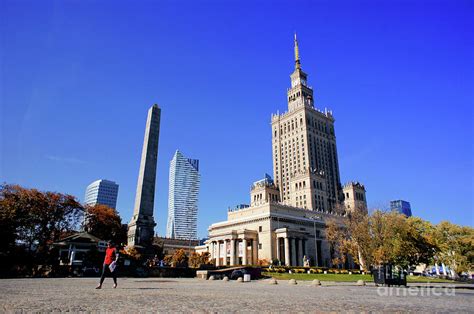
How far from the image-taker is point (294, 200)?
10700 cm

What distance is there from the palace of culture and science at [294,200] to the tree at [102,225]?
2673cm

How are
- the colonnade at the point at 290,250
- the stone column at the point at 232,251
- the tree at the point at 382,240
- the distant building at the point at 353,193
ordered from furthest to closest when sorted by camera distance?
the distant building at the point at 353,193 → the stone column at the point at 232,251 → the colonnade at the point at 290,250 → the tree at the point at 382,240

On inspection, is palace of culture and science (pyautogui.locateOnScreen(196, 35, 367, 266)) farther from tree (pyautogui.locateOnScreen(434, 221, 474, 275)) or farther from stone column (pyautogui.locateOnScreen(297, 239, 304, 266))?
tree (pyautogui.locateOnScreen(434, 221, 474, 275))

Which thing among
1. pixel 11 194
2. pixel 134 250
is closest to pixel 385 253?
pixel 134 250

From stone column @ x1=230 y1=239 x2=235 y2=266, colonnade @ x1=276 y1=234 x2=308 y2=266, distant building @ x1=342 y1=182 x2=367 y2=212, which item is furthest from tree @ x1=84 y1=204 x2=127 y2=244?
distant building @ x1=342 y1=182 x2=367 y2=212

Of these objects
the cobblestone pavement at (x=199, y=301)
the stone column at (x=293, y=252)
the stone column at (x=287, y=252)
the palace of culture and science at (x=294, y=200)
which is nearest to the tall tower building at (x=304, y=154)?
the palace of culture and science at (x=294, y=200)

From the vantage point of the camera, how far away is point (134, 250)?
34719 millimetres

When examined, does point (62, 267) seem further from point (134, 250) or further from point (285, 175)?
point (285, 175)

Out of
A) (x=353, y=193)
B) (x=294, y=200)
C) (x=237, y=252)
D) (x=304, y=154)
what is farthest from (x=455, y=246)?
(x=304, y=154)

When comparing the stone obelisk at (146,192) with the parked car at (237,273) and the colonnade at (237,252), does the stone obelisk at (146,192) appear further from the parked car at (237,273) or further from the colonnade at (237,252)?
the colonnade at (237,252)

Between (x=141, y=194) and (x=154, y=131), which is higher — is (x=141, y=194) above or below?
below

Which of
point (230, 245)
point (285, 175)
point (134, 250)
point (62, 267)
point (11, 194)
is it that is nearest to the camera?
point (62, 267)

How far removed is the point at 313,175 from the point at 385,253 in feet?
214

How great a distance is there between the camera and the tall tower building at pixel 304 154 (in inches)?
4151
